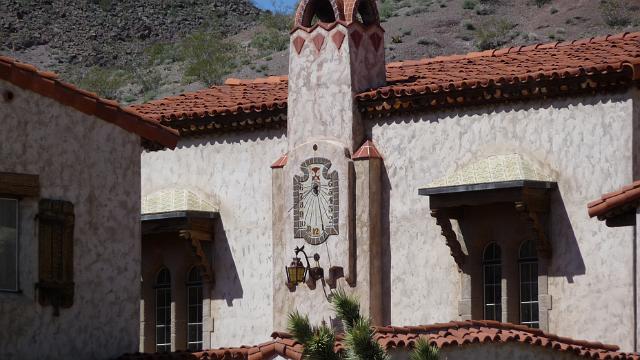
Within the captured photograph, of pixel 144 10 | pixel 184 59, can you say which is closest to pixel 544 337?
pixel 184 59

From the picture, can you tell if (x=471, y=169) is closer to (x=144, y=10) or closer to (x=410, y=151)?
(x=410, y=151)

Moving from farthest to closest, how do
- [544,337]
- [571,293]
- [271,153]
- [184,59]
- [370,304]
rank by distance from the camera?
1. [184,59]
2. [271,153]
3. [370,304]
4. [571,293]
5. [544,337]

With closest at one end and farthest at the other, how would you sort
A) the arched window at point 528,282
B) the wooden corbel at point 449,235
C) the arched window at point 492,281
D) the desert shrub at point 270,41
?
the arched window at point 528,282
the arched window at point 492,281
the wooden corbel at point 449,235
the desert shrub at point 270,41

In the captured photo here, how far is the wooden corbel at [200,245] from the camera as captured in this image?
98.8 ft

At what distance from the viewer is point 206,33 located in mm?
81500

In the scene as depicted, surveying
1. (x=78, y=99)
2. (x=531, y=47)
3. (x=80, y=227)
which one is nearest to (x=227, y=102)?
(x=531, y=47)

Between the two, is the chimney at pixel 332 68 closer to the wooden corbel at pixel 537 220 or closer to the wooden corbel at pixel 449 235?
the wooden corbel at pixel 449 235

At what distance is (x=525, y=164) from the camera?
1065 inches

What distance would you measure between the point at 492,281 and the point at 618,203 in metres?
5.95

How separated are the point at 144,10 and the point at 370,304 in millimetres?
62519

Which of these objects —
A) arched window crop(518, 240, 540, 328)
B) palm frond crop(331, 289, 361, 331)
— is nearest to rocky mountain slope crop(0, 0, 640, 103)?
arched window crop(518, 240, 540, 328)

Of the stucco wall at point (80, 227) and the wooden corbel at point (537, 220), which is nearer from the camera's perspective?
the stucco wall at point (80, 227)

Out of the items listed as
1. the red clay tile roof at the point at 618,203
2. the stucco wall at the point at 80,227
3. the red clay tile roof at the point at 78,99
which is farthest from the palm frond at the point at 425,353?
the red clay tile roof at the point at 78,99

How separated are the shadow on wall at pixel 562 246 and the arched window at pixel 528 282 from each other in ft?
1.37
